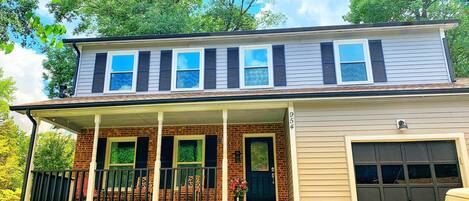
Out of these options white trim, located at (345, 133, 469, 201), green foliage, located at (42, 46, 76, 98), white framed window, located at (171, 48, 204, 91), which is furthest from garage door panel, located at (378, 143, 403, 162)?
green foliage, located at (42, 46, 76, 98)

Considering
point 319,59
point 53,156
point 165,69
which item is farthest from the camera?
point 53,156

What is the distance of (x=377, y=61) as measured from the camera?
8695 millimetres

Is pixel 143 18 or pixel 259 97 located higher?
pixel 143 18

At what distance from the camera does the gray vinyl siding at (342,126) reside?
6594 mm

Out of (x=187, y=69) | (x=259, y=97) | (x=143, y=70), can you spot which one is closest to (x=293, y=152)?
(x=259, y=97)

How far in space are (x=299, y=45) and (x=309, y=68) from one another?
787mm

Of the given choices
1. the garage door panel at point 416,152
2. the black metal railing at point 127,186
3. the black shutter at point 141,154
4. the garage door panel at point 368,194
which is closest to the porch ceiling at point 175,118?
the black shutter at point 141,154

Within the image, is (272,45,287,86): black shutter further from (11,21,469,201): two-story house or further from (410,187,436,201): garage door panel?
(410,187,436,201): garage door panel

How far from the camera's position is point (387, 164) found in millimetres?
6746

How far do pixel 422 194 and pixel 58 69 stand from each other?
14.8 metres

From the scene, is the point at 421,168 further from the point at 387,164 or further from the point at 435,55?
the point at 435,55

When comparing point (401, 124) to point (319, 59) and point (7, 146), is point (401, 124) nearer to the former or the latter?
point (319, 59)

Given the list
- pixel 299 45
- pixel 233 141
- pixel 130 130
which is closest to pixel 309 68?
pixel 299 45

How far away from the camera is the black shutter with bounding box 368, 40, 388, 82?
8.55m
